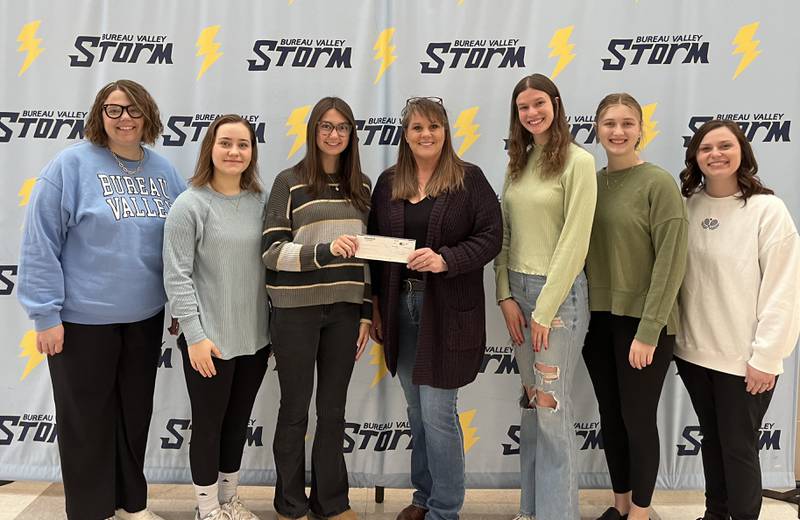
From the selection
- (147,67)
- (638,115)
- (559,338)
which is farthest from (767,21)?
(147,67)

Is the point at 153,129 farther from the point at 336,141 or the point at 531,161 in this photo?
the point at 531,161

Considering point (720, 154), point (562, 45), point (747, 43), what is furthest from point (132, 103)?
point (747, 43)

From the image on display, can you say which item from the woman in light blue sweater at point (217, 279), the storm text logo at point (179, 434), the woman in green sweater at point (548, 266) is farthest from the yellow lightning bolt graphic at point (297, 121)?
the storm text logo at point (179, 434)

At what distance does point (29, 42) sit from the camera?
2553 millimetres

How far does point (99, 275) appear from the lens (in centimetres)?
195

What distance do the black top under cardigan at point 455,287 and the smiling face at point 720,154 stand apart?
0.81m

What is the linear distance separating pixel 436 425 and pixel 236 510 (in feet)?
3.16

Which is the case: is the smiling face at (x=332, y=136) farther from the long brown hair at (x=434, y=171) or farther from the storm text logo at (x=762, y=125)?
the storm text logo at (x=762, y=125)

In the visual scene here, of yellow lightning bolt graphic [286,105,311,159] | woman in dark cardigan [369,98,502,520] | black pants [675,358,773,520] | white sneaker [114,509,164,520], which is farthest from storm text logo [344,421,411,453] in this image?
yellow lightning bolt graphic [286,105,311,159]

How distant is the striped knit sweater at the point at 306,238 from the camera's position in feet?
6.52

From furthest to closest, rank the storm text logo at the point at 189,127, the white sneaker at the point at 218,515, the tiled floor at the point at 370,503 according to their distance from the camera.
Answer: the storm text logo at the point at 189,127 → the tiled floor at the point at 370,503 → the white sneaker at the point at 218,515

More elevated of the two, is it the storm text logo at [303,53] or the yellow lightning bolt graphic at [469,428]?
the storm text logo at [303,53]

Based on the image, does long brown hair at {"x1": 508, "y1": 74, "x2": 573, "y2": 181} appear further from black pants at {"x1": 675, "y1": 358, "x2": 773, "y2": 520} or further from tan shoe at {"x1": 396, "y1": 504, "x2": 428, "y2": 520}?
tan shoe at {"x1": 396, "y1": 504, "x2": 428, "y2": 520}

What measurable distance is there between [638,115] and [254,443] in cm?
234
